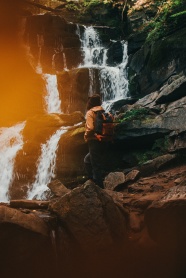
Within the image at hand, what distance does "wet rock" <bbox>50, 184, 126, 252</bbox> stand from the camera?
13.2 ft

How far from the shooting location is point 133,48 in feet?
66.3

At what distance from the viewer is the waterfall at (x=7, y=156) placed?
40.6 feet

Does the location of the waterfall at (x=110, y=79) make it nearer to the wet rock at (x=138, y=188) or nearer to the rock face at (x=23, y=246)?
the wet rock at (x=138, y=188)

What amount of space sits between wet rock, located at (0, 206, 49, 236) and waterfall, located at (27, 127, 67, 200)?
7385 mm

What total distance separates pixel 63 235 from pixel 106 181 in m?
3.20

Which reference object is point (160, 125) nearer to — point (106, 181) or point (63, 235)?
point (106, 181)

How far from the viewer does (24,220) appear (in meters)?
4.02

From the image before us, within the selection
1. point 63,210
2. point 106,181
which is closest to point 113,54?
point 106,181

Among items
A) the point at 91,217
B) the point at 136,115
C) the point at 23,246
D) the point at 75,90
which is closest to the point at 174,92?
the point at 136,115

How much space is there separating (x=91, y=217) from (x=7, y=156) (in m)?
9.88

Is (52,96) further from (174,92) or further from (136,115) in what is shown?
(174,92)

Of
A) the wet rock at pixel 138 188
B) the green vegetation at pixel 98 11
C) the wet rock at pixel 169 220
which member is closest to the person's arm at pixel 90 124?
the wet rock at pixel 138 188

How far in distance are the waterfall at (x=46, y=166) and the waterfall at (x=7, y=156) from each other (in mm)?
1332

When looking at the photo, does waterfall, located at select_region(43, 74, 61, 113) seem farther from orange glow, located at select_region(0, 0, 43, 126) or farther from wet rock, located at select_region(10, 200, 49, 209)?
wet rock, located at select_region(10, 200, 49, 209)
